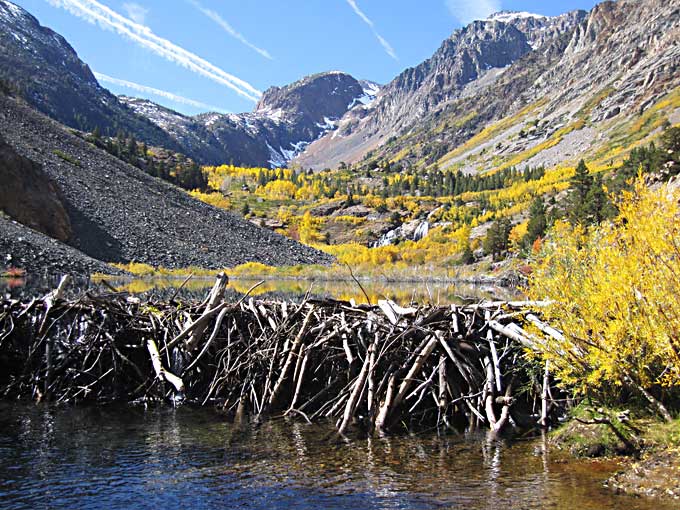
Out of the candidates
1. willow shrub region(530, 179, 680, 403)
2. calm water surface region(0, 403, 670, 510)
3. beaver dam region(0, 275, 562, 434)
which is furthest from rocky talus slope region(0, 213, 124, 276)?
willow shrub region(530, 179, 680, 403)

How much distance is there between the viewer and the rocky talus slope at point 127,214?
281 feet

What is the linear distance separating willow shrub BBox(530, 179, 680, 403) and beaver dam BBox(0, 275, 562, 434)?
61 cm

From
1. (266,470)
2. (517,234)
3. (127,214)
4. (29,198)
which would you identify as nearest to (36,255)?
(29,198)

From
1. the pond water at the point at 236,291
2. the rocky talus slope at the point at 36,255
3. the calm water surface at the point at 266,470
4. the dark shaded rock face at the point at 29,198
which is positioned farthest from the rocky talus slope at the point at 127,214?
the calm water surface at the point at 266,470

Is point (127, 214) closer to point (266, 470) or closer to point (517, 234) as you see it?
point (517, 234)

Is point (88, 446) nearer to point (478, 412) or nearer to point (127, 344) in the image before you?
point (127, 344)

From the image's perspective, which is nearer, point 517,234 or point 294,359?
point 294,359

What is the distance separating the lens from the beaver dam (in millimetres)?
12953

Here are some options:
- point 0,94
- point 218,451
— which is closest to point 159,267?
point 0,94

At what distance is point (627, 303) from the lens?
10.1 metres

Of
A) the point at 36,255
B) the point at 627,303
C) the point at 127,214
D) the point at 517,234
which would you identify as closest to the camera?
the point at 627,303

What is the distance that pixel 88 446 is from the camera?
11.5 m

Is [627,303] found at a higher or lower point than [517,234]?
lower

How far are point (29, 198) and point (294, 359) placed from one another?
77.9m
